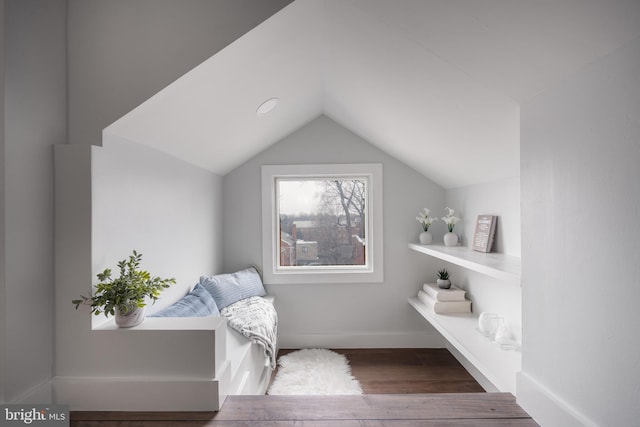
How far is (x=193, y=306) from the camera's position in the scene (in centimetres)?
195

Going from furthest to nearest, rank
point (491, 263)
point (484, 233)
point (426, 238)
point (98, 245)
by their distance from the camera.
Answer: point (426, 238) < point (484, 233) < point (491, 263) < point (98, 245)

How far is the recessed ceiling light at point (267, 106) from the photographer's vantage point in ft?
6.84

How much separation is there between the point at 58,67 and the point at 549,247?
191 cm

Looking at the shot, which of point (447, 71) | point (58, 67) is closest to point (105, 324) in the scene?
point (58, 67)

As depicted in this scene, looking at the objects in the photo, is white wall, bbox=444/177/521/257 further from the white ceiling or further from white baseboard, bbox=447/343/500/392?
white baseboard, bbox=447/343/500/392

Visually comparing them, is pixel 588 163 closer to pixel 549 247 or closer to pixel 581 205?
pixel 581 205

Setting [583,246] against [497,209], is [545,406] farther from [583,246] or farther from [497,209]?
[497,209]

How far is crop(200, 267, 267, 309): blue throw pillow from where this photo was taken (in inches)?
96.7

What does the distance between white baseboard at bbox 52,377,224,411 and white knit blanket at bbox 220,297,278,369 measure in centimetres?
89

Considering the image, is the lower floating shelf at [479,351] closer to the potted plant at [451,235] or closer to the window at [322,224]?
the potted plant at [451,235]

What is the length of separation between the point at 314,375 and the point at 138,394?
5.10 feet

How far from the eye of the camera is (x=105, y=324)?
1260 mm

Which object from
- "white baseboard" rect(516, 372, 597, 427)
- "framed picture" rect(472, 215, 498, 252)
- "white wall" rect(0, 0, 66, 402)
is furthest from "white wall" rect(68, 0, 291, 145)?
"framed picture" rect(472, 215, 498, 252)

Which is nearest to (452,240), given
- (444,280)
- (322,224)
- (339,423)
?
(444,280)
